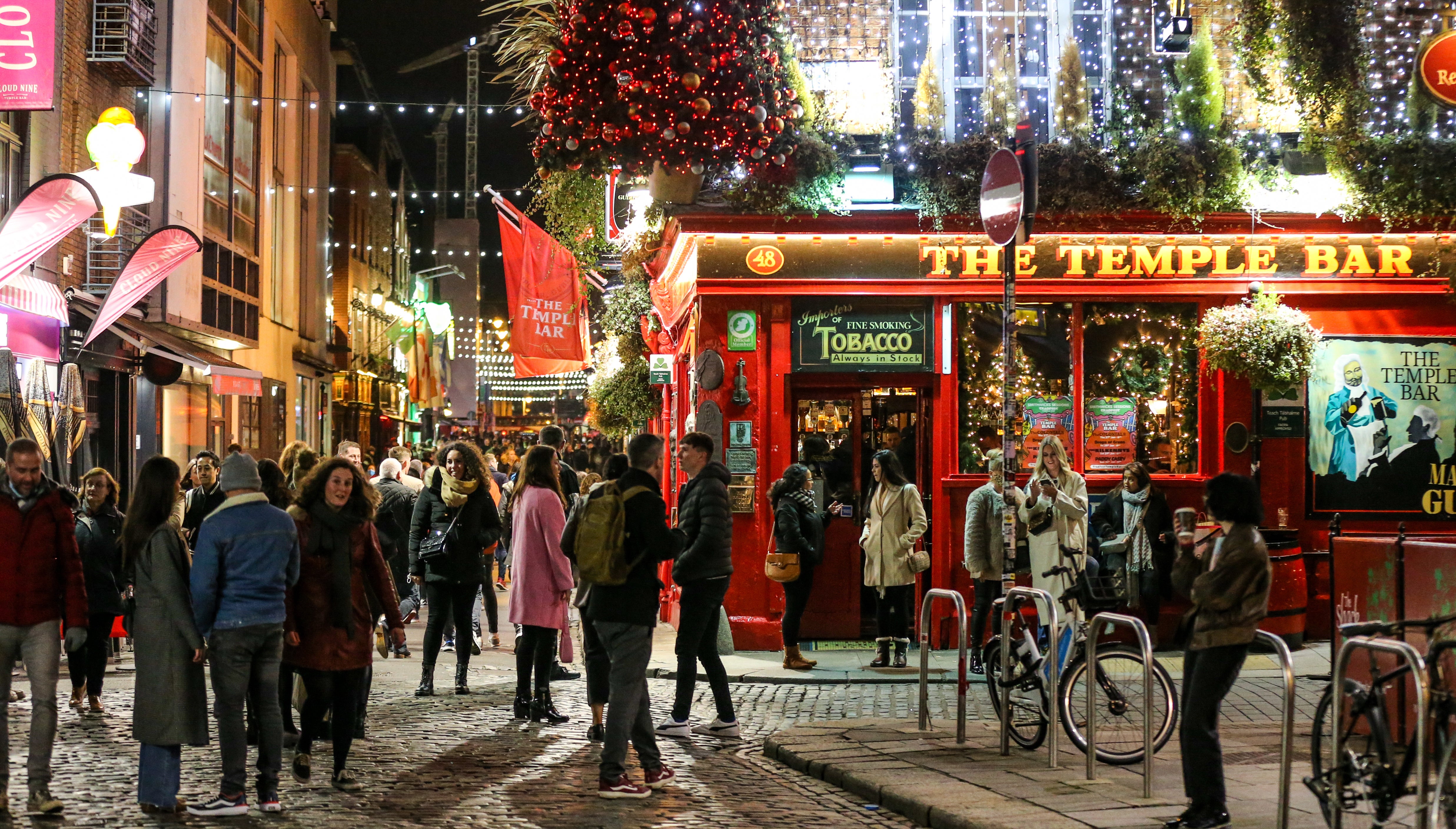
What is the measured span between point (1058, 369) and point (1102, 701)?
6.76 metres

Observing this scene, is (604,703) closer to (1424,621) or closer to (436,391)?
(1424,621)

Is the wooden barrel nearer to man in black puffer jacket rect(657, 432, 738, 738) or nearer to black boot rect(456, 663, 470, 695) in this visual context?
man in black puffer jacket rect(657, 432, 738, 738)

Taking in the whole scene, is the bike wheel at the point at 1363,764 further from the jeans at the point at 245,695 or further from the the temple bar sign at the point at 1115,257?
the the temple bar sign at the point at 1115,257

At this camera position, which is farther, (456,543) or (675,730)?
(456,543)

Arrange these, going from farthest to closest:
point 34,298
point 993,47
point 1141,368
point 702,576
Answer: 1. point 34,298
2. point 993,47
3. point 1141,368
4. point 702,576

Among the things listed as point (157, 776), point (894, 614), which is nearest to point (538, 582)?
point (157, 776)

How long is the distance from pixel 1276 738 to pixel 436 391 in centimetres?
4568

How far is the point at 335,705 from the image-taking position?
791 centimetres

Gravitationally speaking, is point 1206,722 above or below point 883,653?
above

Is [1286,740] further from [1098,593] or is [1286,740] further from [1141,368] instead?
[1141,368]

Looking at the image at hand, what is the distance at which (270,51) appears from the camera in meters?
33.8

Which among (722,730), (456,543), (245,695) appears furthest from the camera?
(456,543)

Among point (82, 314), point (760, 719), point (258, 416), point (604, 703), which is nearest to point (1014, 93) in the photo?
point (760, 719)

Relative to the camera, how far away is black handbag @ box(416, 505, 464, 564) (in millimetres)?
11531
